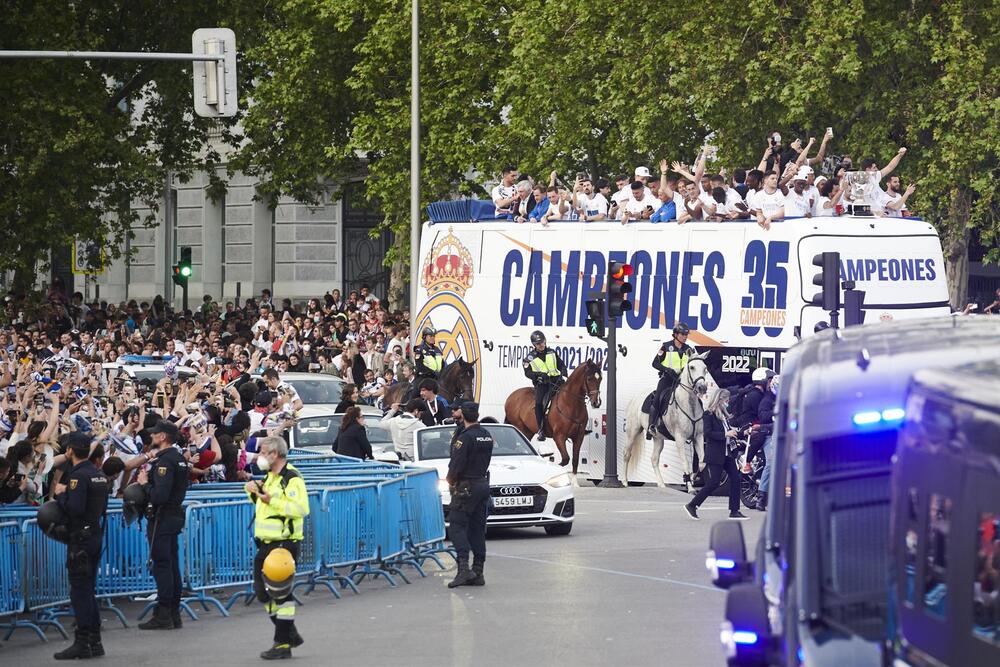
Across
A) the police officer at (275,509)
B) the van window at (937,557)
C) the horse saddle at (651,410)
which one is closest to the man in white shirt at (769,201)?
the horse saddle at (651,410)

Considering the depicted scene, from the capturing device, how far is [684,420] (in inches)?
1025

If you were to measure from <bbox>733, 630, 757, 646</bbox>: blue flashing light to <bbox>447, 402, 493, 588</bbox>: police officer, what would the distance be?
9.75m

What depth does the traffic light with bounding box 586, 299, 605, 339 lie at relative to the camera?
88.9ft

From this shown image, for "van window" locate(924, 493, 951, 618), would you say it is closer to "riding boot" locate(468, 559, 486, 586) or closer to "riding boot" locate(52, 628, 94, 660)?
"riding boot" locate(52, 628, 94, 660)

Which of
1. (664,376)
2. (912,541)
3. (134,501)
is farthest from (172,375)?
(912,541)

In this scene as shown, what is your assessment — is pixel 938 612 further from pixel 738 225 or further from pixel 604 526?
pixel 738 225

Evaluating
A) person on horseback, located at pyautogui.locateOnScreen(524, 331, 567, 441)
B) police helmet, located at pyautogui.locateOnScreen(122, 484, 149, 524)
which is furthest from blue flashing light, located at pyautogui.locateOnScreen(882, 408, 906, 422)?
person on horseback, located at pyautogui.locateOnScreen(524, 331, 567, 441)

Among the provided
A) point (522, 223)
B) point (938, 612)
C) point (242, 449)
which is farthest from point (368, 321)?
point (938, 612)

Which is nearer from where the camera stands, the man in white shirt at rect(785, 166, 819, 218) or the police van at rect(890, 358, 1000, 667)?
the police van at rect(890, 358, 1000, 667)

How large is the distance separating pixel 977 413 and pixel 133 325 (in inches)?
1666

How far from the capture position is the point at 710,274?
88.6 ft

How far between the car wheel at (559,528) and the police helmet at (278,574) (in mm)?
8271

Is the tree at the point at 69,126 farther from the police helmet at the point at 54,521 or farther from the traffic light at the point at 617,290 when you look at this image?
the police helmet at the point at 54,521

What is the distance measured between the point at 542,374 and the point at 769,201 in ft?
14.2
